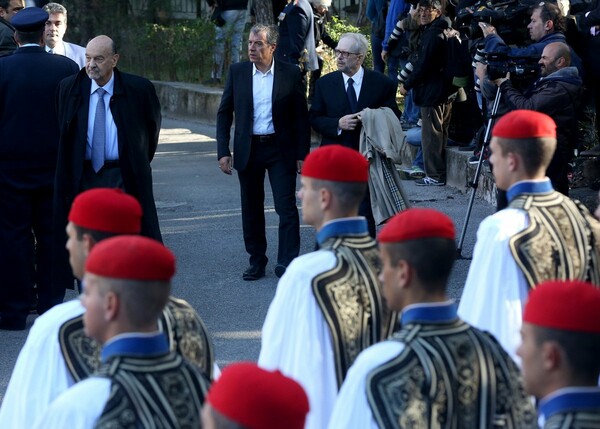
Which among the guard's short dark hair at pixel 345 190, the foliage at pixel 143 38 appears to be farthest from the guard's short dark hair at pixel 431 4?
the foliage at pixel 143 38

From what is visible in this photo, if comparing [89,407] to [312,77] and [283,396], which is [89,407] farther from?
[312,77]

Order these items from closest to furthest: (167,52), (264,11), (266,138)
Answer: (266,138) < (264,11) < (167,52)

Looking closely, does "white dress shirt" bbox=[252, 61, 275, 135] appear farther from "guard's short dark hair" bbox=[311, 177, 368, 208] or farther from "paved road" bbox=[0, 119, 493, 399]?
"guard's short dark hair" bbox=[311, 177, 368, 208]

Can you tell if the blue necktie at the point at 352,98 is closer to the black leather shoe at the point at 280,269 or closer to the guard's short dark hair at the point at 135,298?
the black leather shoe at the point at 280,269

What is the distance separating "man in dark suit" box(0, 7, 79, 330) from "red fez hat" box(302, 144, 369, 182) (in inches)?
148

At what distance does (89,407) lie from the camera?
11.4ft

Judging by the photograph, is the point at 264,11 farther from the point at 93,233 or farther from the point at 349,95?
the point at 93,233

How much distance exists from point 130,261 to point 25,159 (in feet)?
18.3

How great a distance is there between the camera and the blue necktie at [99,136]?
845 centimetres

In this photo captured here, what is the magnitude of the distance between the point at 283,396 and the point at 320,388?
7.10 ft

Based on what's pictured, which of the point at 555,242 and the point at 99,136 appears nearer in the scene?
the point at 555,242

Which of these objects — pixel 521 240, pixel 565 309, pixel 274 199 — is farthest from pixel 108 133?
pixel 565 309

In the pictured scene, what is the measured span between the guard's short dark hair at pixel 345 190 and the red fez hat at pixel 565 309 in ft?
6.27

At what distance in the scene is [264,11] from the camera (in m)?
18.5
